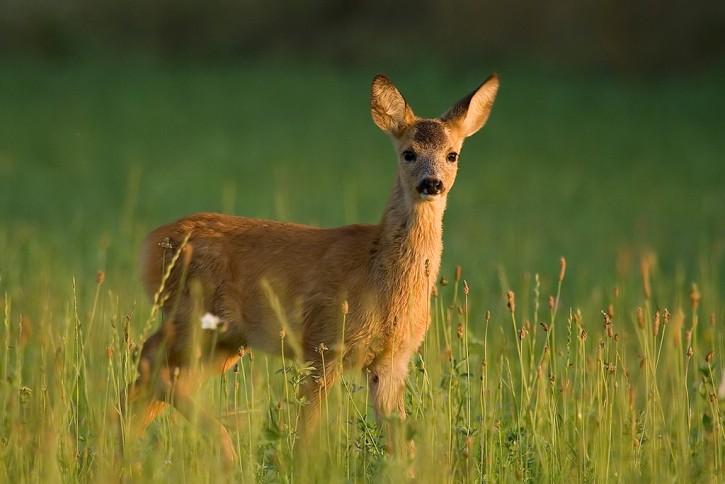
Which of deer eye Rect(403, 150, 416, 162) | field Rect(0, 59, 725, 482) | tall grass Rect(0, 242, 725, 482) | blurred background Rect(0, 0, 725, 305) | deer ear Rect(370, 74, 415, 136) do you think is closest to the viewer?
tall grass Rect(0, 242, 725, 482)

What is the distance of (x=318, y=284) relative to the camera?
6109mm

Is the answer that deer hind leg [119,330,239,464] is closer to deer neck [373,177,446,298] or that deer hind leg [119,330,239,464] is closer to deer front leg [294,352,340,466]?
deer front leg [294,352,340,466]

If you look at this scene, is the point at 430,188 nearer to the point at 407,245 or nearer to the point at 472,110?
the point at 407,245

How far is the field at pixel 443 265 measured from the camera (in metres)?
5.11

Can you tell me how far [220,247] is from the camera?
6297mm

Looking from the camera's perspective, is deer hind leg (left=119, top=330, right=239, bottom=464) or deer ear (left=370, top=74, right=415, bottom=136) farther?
deer ear (left=370, top=74, right=415, bottom=136)

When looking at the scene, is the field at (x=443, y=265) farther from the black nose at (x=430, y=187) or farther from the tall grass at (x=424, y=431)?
the black nose at (x=430, y=187)

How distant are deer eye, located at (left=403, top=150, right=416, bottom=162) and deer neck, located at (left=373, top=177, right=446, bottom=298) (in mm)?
121

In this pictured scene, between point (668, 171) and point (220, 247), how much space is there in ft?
40.9

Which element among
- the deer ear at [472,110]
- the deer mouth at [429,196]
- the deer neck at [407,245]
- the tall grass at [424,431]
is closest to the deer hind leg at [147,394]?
the tall grass at [424,431]

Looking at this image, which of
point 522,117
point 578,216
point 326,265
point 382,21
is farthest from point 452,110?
point 382,21

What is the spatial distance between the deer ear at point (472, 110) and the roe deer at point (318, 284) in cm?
14

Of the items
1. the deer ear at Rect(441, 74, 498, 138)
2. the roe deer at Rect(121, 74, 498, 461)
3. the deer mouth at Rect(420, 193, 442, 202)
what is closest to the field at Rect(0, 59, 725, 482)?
the roe deer at Rect(121, 74, 498, 461)

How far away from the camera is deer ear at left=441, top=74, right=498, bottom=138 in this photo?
669cm
